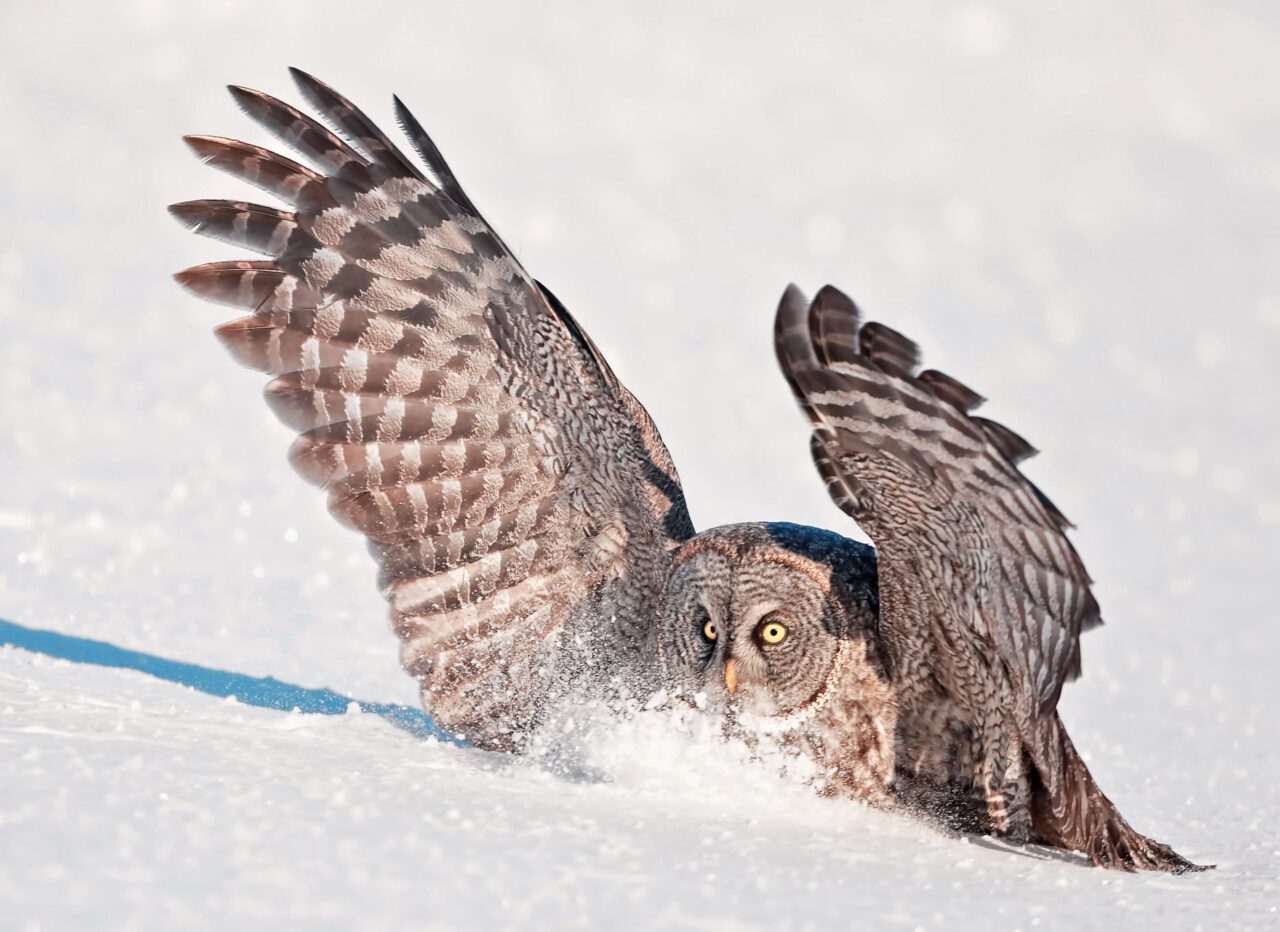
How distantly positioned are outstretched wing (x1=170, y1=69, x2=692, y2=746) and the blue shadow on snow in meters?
0.25

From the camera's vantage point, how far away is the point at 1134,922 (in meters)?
3.08

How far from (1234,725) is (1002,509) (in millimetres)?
3214

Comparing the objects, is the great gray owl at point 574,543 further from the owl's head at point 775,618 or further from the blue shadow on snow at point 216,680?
the blue shadow on snow at point 216,680

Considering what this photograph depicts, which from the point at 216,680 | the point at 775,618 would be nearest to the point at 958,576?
the point at 775,618

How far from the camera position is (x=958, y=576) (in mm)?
3416

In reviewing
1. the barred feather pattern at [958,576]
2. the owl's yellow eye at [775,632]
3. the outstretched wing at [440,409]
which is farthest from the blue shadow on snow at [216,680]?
the barred feather pattern at [958,576]

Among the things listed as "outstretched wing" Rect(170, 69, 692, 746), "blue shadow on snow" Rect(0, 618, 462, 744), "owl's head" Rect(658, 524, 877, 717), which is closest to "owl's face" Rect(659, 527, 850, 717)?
"owl's head" Rect(658, 524, 877, 717)

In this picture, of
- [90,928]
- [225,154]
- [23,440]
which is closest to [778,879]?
[90,928]

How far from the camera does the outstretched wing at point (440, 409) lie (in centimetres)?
412

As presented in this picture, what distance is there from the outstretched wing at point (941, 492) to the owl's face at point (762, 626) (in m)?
0.41

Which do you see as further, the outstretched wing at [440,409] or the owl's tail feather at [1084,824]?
the outstretched wing at [440,409]

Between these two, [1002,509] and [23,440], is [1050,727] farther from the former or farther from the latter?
[23,440]

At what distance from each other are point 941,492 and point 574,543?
1.43 m

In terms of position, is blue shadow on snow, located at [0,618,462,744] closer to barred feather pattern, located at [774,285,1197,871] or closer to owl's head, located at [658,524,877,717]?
owl's head, located at [658,524,877,717]
